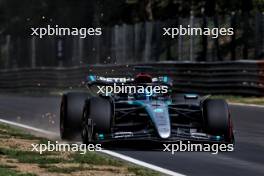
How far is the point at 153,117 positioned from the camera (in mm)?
12453

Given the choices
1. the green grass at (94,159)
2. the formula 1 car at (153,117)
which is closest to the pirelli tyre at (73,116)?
the formula 1 car at (153,117)

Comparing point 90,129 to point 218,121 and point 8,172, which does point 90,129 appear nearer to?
point 218,121

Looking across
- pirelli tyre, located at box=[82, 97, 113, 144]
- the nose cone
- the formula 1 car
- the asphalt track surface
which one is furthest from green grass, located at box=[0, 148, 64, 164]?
the nose cone

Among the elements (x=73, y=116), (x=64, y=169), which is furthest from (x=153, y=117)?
(x=64, y=169)

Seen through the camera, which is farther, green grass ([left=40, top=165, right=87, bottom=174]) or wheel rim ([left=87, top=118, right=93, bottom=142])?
wheel rim ([left=87, top=118, right=93, bottom=142])

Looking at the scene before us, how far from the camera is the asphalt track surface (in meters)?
A: 10.8

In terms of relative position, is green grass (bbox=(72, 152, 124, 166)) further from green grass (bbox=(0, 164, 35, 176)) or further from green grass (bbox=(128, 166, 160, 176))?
green grass (bbox=(0, 164, 35, 176))

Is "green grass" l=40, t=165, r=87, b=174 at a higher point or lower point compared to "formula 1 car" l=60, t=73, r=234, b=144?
lower

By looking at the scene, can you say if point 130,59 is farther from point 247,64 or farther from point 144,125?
point 144,125

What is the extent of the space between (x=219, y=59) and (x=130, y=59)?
258 inches

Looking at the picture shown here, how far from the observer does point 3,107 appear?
23.7 meters

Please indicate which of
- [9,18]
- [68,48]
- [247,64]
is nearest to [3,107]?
[247,64]

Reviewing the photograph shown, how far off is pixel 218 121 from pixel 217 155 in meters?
0.58

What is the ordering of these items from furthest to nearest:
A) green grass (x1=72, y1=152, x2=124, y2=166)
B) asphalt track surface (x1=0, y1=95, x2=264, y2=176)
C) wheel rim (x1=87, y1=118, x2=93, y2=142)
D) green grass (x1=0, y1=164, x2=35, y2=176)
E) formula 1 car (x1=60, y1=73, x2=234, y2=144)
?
wheel rim (x1=87, y1=118, x2=93, y2=142) < formula 1 car (x1=60, y1=73, x2=234, y2=144) < green grass (x1=72, y1=152, x2=124, y2=166) < asphalt track surface (x1=0, y1=95, x2=264, y2=176) < green grass (x1=0, y1=164, x2=35, y2=176)
